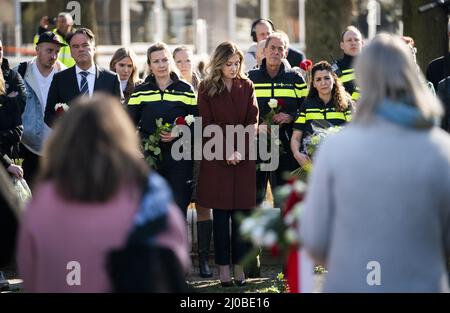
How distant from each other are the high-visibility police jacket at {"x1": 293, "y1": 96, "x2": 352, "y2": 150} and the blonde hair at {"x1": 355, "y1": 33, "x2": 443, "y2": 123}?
4740mm

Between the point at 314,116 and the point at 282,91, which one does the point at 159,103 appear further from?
the point at 314,116

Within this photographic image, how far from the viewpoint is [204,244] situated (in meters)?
10.1

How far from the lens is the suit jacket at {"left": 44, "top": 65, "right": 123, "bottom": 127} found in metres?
9.97

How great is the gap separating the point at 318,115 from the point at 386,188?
16.3ft

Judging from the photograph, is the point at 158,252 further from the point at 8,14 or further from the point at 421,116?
the point at 8,14

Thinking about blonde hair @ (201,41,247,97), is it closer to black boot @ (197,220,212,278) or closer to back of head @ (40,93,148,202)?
black boot @ (197,220,212,278)

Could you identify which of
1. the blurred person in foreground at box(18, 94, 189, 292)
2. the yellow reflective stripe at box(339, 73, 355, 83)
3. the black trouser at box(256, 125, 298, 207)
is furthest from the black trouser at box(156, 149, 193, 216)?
the blurred person in foreground at box(18, 94, 189, 292)

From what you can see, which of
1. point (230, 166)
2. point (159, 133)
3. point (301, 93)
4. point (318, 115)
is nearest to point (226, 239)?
point (230, 166)

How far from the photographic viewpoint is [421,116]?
465 cm

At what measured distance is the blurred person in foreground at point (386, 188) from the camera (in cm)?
462
